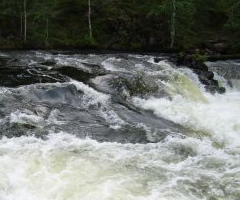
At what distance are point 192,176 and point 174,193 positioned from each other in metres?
1.24

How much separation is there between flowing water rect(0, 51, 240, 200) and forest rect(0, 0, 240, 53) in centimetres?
1436

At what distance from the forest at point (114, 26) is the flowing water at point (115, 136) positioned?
47.1 ft

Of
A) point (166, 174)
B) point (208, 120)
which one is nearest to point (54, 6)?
point (208, 120)

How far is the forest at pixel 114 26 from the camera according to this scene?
1521 inches

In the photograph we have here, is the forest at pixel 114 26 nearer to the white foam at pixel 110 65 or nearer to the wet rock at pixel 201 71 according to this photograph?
the wet rock at pixel 201 71

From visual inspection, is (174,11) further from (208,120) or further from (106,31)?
(208,120)

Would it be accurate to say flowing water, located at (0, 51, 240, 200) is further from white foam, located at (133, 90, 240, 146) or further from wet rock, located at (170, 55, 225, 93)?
wet rock, located at (170, 55, 225, 93)

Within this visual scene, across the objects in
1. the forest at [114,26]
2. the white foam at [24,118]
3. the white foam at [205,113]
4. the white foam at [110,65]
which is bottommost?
the white foam at [205,113]

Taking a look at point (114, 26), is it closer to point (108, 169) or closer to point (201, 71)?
point (201, 71)

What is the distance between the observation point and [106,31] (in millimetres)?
41250

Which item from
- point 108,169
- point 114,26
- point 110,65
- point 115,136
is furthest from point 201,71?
point 114,26

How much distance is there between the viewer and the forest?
38.6 m

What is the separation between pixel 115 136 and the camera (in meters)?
14.9

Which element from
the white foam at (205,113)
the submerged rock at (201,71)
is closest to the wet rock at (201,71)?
the submerged rock at (201,71)
